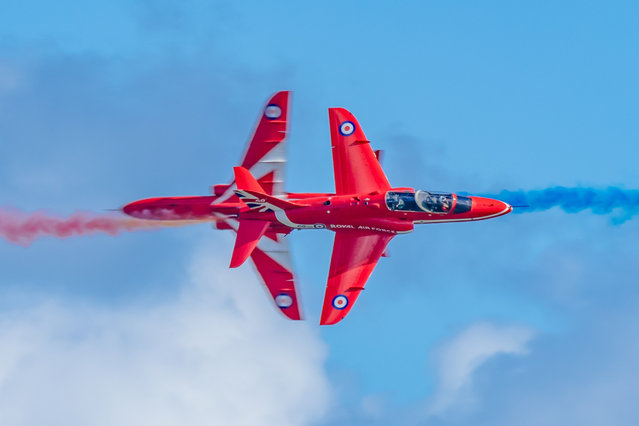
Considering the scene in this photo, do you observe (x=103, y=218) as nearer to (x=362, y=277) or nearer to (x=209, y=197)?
(x=209, y=197)

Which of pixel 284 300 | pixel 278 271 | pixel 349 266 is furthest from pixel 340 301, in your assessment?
pixel 278 271

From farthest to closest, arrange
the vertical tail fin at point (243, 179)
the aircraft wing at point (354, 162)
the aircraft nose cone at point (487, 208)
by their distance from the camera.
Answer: the aircraft wing at point (354, 162)
the aircraft nose cone at point (487, 208)
the vertical tail fin at point (243, 179)

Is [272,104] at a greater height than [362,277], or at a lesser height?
greater

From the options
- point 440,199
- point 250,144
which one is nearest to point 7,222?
point 250,144

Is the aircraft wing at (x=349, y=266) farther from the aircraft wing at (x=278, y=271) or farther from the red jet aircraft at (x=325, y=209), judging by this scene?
the aircraft wing at (x=278, y=271)

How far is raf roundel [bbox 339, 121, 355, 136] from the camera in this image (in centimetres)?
10106

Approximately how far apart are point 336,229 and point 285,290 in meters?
4.16

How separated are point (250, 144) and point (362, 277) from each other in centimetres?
859

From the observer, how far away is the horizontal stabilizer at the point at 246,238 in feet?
326

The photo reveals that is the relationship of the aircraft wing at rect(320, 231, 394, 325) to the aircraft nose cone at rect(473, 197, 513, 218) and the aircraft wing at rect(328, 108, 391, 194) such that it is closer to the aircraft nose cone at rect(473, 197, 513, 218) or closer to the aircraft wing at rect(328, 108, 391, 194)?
the aircraft wing at rect(328, 108, 391, 194)

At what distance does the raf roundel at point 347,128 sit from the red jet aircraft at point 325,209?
0.16ft

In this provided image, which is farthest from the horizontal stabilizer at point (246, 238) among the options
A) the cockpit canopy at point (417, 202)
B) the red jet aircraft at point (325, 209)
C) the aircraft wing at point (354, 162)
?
the cockpit canopy at point (417, 202)

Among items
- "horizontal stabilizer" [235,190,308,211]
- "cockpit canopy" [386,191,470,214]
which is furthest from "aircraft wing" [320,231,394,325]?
"horizontal stabilizer" [235,190,308,211]

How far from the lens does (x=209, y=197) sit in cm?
10144
